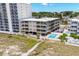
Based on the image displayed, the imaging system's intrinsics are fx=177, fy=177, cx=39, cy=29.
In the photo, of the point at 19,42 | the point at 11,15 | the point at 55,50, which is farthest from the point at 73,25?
the point at 11,15

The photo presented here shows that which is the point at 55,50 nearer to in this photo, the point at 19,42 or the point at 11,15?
the point at 19,42

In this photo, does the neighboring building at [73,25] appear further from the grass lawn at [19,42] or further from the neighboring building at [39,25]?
the grass lawn at [19,42]

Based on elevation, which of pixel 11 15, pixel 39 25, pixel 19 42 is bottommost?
pixel 19 42

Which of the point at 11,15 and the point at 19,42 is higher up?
the point at 11,15

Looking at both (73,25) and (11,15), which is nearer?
(73,25)

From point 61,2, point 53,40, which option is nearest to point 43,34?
point 53,40

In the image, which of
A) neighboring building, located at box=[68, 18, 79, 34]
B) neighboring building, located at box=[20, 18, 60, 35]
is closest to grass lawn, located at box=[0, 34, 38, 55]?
neighboring building, located at box=[20, 18, 60, 35]

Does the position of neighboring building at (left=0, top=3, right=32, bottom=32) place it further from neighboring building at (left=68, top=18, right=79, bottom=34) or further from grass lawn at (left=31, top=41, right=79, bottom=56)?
neighboring building at (left=68, top=18, right=79, bottom=34)

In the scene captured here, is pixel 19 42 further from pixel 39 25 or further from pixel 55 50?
pixel 55 50
